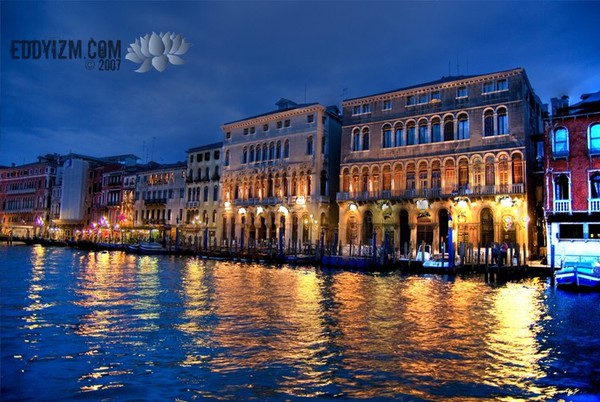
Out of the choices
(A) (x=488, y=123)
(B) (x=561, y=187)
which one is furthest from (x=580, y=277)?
(A) (x=488, y=123)

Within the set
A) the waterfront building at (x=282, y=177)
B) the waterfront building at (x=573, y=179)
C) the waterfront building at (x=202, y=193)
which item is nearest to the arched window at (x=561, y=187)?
the waterfront building at (x=573, y=179)

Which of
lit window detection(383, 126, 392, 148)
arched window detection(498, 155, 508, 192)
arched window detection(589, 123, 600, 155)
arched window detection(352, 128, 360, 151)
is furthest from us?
arched window detection(352, 128, 360, 151)

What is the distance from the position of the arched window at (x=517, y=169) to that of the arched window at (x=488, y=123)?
7.62 feet

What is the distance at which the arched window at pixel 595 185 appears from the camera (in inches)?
984

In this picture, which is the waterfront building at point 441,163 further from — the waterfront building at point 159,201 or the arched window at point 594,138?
the waterfront building at point 159,201

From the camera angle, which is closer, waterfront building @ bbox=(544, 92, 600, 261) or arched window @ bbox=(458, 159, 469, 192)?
waterfront building @ bbox=(544, 92, 600, 261)

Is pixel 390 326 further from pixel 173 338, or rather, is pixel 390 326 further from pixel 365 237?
pixel 365 237

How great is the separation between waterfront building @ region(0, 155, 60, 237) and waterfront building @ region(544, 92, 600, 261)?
64.5 meters

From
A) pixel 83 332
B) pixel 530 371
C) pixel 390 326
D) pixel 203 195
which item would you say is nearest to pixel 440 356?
pixel 530 371

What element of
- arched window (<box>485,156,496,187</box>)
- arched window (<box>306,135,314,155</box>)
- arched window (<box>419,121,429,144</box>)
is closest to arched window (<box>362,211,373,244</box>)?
arched window (<box>419,121,429,144</box>)

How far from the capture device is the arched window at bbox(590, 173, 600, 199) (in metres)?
25.0

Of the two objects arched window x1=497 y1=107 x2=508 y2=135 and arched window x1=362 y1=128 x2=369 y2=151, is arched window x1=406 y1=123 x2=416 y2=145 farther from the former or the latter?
arched window x1=497 y1=107 x2=508 y2=135

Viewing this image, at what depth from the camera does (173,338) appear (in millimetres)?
9789

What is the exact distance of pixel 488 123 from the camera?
31172 millimetres
